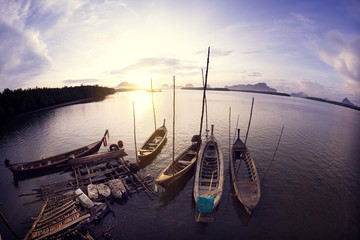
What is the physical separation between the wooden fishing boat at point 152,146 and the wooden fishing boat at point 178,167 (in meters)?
4.59

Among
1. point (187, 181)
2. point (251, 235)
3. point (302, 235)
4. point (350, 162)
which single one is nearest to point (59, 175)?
point (187, 181)

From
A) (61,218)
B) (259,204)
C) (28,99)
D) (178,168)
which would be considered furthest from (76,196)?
(28,99)

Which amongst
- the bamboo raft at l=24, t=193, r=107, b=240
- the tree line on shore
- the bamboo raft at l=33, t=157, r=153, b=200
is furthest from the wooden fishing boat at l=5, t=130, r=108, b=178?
the tree line on shore

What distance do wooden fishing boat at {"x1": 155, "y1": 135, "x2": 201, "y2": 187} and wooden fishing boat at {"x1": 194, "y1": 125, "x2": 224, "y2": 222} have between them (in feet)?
4.82

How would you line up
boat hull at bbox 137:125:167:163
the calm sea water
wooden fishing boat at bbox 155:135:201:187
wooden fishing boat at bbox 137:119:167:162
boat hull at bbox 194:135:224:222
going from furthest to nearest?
wooden fishing boat at bbox 137:119:167:162, boat hull at bbox 137:125:167:163, wooden fishing boat at bbox 155:135:201:187, boat hull at bbox 194:135:224:222, the calm sea water

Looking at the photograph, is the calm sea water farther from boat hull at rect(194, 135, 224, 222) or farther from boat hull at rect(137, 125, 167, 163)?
boat hull at rect(194, 135, 224, 222)

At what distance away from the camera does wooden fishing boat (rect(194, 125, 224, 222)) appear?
12.1 meters

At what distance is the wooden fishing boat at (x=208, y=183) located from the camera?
1213 centimetres

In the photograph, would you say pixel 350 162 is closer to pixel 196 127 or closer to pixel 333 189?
pixel 333 189

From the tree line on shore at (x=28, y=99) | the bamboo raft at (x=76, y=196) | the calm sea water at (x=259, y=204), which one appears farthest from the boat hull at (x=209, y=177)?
the tree line on shore at (x=28, y=99)

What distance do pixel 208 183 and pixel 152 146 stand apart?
44.0ft

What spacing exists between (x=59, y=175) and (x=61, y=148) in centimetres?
1138

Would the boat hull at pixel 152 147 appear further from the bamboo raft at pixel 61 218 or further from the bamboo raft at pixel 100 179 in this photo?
the bamboo raft at pixel 61 218

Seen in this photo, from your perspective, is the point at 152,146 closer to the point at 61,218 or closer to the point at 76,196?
the point at 76,196
